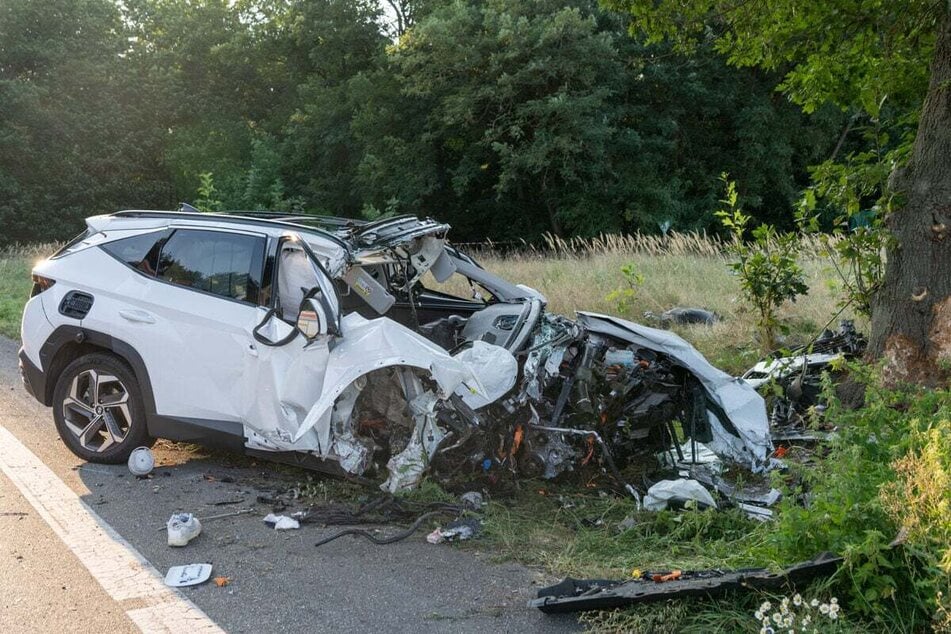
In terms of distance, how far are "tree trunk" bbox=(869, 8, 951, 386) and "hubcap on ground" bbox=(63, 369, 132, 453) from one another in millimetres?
5746

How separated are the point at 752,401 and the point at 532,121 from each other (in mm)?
23766

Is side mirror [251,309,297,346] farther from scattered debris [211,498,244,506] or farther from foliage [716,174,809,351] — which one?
foliage [716,174,809,351]

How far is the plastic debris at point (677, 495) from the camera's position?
541 centimetres

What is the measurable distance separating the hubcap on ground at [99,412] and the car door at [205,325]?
0.39 meters

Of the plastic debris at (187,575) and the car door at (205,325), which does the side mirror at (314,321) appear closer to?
the car door at (205,325)

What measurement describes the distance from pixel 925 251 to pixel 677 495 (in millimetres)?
2976

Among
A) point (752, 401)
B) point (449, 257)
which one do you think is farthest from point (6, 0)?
point (752, 401)

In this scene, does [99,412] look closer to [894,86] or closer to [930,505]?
[930,505]

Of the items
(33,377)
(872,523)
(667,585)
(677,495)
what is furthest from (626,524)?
(33,377)

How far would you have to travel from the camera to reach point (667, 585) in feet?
12.7

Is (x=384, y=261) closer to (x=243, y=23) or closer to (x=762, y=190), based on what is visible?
(x=762, y=190)

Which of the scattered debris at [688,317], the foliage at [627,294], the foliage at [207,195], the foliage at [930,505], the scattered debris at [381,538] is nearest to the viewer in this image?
the foliage at [930,505]

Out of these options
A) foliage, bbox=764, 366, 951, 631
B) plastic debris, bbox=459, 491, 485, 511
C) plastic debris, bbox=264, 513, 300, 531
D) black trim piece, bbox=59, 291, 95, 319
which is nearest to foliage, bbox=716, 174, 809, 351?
foliage, bbox=764, 366, 951, 631

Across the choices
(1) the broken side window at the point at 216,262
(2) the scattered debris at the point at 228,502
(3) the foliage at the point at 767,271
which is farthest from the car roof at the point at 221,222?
(3) the foliage at the point at 767,271
